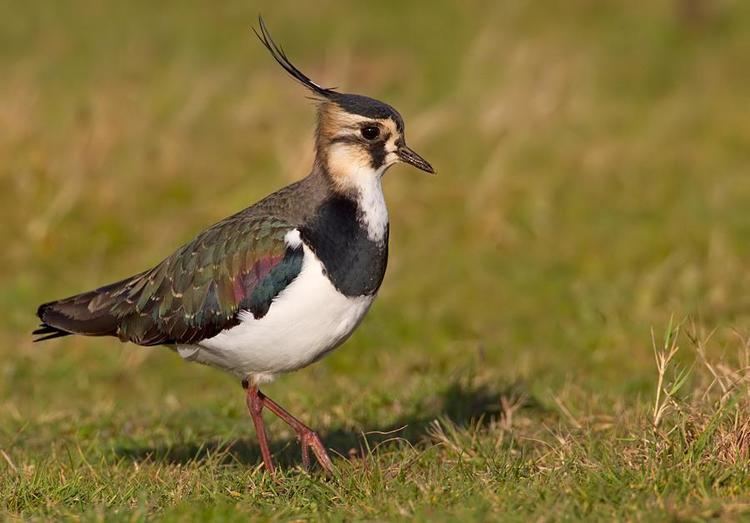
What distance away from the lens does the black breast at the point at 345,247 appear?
6.24 metres

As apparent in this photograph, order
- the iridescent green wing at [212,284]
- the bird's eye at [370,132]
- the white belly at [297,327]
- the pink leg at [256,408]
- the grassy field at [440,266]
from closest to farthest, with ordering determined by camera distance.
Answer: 1. the grassy field at [440,266]
2. the white belly at [297,327]
3. the iridescent green wing at [212,284]
4. the pink leg at [256,408]
5. the bird's eye at [370,132]

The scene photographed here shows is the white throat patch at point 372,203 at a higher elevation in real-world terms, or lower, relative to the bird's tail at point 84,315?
higher

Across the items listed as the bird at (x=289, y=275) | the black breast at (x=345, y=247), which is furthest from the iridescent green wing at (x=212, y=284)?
the black breast at (x=345, y=247)

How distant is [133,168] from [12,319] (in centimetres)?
248

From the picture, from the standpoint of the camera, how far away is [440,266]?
11547mm

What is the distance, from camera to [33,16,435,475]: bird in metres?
6.25

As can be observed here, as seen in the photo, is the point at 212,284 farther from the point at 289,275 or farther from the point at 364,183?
the point at 364,183

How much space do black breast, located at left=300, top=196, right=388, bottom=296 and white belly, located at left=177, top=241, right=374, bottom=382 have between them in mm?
50

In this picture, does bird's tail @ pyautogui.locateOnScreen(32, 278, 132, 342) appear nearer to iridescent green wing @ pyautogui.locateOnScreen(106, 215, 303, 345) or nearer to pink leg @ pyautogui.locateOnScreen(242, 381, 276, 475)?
iridescent green wing @ pyautogui.locateOnScreen(106, 215, 303, 345)

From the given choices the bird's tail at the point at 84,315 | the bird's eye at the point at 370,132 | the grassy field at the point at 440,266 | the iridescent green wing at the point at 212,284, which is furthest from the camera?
the bird's tail at the point at 84,315

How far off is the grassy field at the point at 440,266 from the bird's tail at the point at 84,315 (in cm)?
71

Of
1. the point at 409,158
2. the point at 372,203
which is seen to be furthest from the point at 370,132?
the point at 372,203

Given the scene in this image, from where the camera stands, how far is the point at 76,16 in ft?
69.9

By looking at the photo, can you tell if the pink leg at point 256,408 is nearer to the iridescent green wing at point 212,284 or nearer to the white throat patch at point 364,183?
the iridescent green wing at point 212,284
